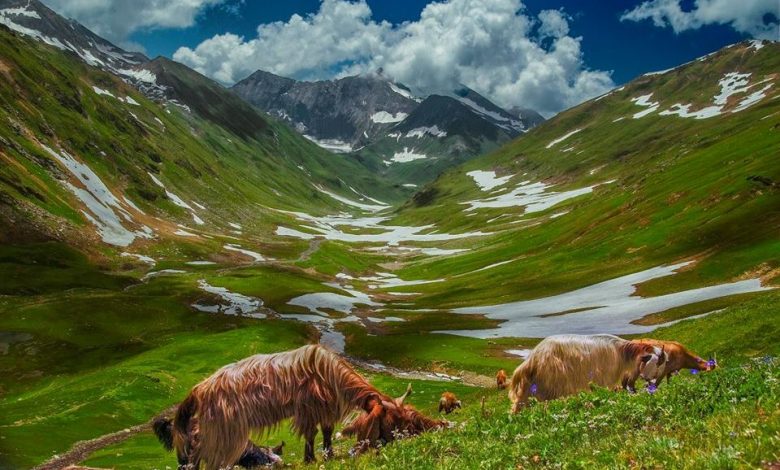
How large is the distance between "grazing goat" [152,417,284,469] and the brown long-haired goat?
0.61 ft

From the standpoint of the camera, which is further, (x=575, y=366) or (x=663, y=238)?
(x=663, y=238)

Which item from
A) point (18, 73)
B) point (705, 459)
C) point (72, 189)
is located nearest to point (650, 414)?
point (705, 459)

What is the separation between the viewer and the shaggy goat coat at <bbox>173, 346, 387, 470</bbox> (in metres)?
14.0

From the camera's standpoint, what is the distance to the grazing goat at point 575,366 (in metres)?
18.8

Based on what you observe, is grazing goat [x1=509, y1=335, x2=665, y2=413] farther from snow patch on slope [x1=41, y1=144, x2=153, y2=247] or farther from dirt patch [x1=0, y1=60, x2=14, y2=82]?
dirt patch [x1=0, y1=60, x2=14, y2=82]

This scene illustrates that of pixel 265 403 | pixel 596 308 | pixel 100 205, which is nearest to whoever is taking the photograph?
pixel 265 403

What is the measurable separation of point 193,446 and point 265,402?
2.10 metres

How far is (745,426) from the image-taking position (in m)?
7.30

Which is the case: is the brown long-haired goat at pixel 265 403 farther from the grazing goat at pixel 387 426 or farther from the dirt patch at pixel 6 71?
the dirt patch at pixel 6 71

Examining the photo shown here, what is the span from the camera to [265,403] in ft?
46.4

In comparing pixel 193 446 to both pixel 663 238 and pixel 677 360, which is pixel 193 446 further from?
pixel 663 238

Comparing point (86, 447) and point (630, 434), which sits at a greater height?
point (630, 434)

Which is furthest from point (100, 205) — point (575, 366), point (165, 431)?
point (575, 366)

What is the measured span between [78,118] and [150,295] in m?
130
